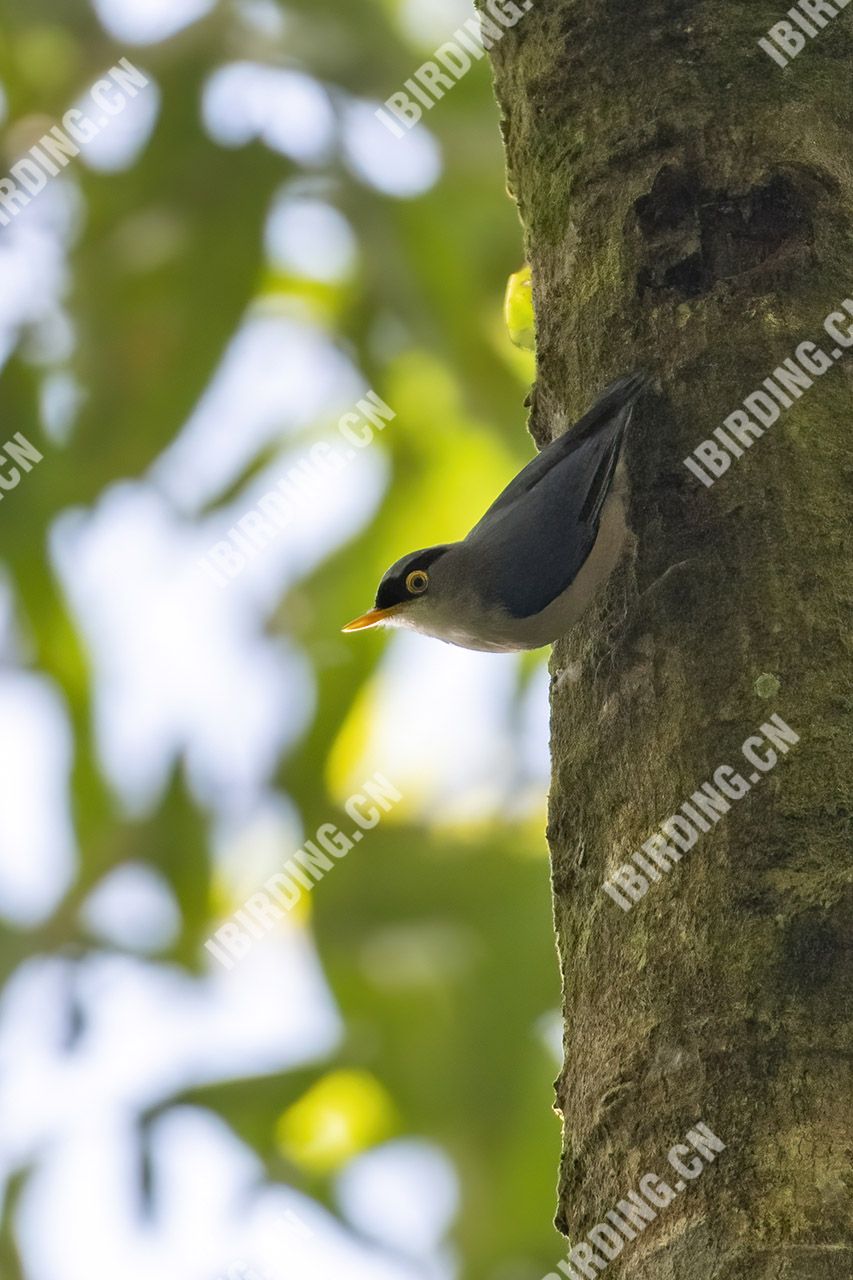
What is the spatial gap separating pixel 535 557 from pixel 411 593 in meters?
0.55

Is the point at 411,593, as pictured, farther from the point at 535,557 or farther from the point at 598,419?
the point at 598,419

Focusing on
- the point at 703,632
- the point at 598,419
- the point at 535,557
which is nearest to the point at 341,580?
the point at 535,557

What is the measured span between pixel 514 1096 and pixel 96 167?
15.0ft

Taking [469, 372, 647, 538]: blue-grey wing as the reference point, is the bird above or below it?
below

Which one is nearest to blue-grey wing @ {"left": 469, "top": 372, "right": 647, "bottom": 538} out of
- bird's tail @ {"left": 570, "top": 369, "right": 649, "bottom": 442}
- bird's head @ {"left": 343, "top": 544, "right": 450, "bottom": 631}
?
bird's tail @ {"left": 570, "top": 369, "right": 649, "bottom": 442}

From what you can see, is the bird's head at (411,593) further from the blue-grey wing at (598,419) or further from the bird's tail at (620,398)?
the bird's tail at (620,398)

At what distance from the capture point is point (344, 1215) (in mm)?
6348

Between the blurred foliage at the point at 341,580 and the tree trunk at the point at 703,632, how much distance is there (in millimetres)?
3279

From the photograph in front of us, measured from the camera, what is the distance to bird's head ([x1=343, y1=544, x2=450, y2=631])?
4094mm

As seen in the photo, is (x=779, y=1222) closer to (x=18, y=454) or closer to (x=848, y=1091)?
(x=848, y=1091)

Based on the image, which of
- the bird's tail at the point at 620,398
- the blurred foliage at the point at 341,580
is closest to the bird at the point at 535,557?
the bird's tail at the point at 620,398

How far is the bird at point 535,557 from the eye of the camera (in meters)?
3.12

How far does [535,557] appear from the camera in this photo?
12.3ft

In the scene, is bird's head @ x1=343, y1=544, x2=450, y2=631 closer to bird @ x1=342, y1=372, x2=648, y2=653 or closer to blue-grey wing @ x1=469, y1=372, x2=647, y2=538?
bird @ x1=342, y1=372, x2=648, y2=653
